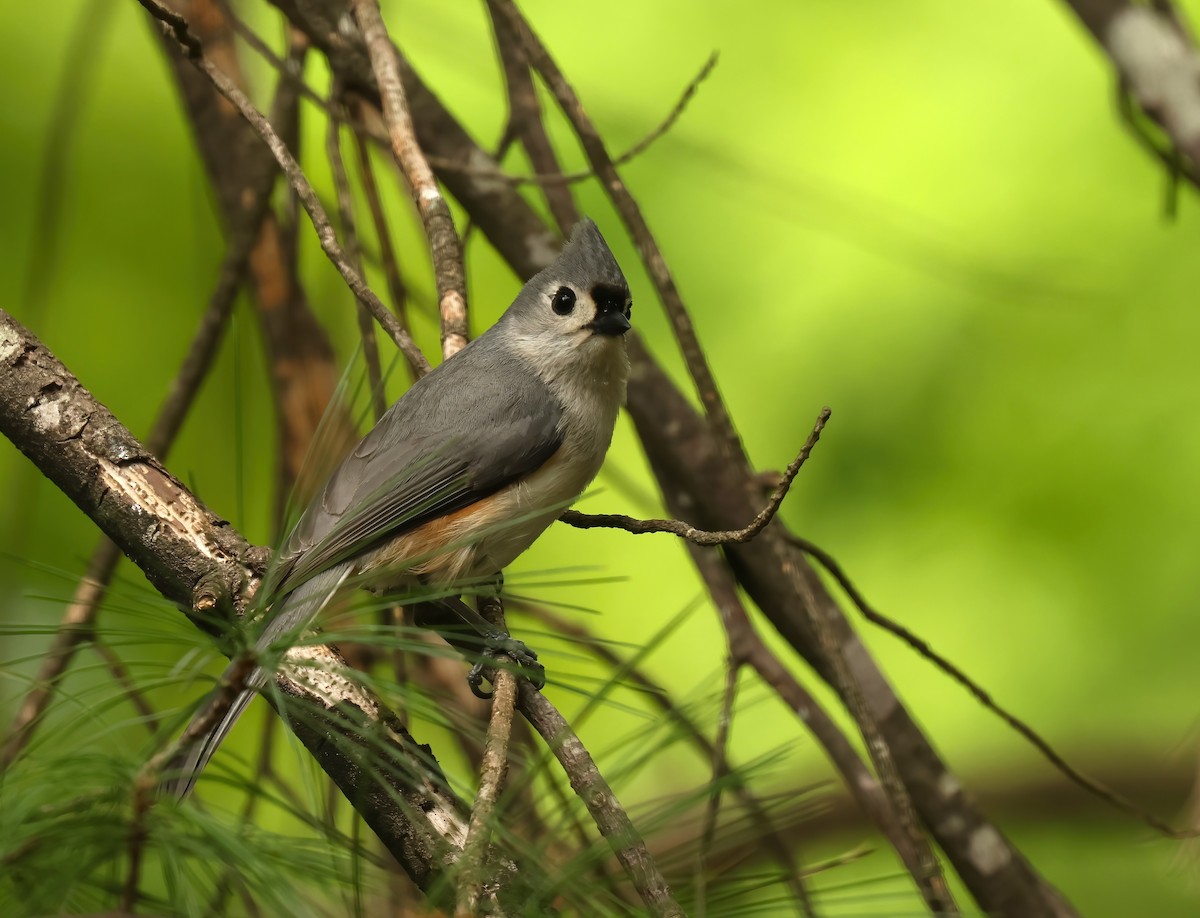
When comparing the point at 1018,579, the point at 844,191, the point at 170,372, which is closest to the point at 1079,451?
the point at 1018,579

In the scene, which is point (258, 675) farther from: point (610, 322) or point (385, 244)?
point (385, 244)

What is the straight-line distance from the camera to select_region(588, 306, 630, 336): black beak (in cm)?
209

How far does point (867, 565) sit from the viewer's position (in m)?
3.48

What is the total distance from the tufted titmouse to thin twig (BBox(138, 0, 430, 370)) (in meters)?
0.11

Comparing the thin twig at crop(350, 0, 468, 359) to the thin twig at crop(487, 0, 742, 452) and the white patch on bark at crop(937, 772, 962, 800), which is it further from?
the white patch on bark at crop(937, 772, 962, 800)

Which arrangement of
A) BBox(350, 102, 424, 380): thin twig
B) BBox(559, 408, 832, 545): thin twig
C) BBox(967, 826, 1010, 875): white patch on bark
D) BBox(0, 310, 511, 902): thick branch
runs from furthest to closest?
BBox(350, 102, 424, 380): thin twig
BBox(967, 826, 1010, 875): white patch on bark
BBox(0, 310, 511, 902): thick branch
BBox(559, 408, 832, 545): thin twig

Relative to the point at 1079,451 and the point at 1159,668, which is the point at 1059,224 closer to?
the point at 1079,451

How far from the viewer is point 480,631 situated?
1908 mm

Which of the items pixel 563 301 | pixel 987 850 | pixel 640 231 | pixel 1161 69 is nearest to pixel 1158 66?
pixel 1161 69

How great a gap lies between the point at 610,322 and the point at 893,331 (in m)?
1.68

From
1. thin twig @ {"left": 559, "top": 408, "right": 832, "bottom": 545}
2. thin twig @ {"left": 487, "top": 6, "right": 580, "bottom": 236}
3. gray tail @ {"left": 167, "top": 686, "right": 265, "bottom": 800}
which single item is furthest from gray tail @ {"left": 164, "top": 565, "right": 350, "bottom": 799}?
thin twig @ {"left": 487, "top": 6, "right": 580, "bottom": 236}

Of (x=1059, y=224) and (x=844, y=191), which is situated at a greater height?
(x=1059, y=224)

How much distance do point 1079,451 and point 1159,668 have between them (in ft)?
2.14

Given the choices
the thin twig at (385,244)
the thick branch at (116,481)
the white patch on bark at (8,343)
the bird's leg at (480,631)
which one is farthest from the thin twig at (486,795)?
the thin twig at (385,244)
